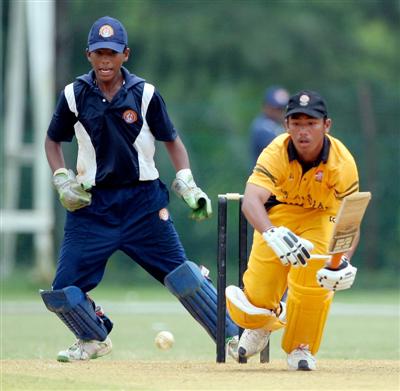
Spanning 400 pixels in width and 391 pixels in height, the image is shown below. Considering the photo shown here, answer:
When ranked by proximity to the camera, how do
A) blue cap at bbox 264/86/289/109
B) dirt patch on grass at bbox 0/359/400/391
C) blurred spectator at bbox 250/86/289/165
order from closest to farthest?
dirt patch on grass at bbox 0/359/400/391
blurred spectator at bbox 250/86/289/165
blue cap at bbox 264/86/289/109

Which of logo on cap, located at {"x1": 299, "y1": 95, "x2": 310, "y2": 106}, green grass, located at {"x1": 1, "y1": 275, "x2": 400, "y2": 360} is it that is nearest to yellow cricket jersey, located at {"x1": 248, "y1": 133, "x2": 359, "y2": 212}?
logo on cap, located at {"x1": 299, "y1": 95, "x2": 310, "y2": 106}

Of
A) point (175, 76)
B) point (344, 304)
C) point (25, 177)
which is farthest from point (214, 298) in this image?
point (175, 76)

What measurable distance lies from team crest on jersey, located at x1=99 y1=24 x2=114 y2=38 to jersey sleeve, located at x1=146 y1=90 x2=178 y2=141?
1.61ft

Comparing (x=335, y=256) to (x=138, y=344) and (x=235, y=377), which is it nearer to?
(x=235, y=377)

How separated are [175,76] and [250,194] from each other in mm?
18807

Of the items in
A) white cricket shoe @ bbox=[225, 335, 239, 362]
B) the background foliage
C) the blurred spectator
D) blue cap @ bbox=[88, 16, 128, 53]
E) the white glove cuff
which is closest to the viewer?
blue cap @ bbox=[88, 16, 128, 53]

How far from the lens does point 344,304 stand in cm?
1731

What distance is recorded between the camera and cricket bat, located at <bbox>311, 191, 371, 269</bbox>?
7.70 m

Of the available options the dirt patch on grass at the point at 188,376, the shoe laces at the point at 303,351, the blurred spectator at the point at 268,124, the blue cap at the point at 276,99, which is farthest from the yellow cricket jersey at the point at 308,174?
the blue cap at the point at 276,99

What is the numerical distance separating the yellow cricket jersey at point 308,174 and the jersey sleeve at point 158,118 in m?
0.82

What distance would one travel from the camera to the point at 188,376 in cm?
795

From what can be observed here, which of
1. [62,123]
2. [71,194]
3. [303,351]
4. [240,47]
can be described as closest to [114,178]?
[71,194]

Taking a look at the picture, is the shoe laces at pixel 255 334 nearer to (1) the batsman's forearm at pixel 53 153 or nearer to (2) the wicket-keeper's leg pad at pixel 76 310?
(2) the wicket-keeper's leg pad at pixel 76 310

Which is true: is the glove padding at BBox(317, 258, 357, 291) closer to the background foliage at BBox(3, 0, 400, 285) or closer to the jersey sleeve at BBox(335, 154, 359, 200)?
the jersey sleeve at BBox(335, 154, 359, 200)
